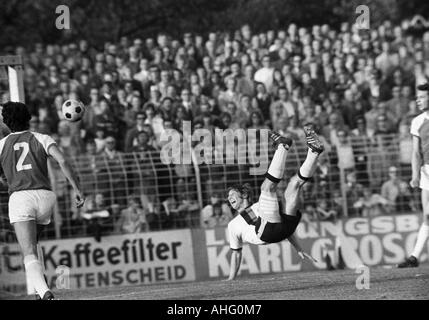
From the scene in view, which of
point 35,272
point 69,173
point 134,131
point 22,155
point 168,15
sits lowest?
point 35,272

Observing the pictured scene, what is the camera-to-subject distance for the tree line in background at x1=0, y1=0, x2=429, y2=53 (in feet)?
89.9

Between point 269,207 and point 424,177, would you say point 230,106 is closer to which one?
point 424,177

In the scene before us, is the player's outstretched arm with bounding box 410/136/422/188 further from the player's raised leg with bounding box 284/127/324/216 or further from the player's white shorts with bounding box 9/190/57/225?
the player's white shorts with bounding box 9/190/57/225

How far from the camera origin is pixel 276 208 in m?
13.3

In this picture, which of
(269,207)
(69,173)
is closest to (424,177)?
(269,207)

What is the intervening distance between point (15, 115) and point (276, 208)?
321cm

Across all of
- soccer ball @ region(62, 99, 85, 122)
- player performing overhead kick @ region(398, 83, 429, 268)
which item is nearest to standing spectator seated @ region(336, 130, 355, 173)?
player performing overhead kick @ region(398, 83, 429, 268)

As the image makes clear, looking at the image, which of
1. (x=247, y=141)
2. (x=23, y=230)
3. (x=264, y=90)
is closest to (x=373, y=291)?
(x=23, y=230)

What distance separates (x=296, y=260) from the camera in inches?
770

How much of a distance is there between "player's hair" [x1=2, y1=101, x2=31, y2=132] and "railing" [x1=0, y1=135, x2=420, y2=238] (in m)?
6.51

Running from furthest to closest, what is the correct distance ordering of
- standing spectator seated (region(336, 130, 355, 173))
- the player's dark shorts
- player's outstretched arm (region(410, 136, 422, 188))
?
standing spectator seated (region(336, 130, 355, 173)), player's outstretched arm (region(410, 136, 422, 188)), the player's dark shorts

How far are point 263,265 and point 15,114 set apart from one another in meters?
8.27

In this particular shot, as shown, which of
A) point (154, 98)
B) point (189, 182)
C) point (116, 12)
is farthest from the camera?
point (116, 12)

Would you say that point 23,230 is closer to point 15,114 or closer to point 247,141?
point 15,114
